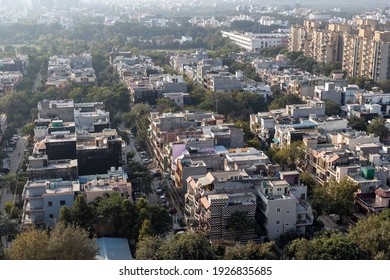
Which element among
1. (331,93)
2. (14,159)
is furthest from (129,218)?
(331,93)

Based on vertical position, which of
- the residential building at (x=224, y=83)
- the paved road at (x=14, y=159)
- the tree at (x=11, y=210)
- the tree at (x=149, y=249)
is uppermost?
the residential building at (x=224, y=83)

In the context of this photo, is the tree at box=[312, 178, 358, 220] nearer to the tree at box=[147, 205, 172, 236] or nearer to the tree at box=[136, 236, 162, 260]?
the tree at box=[147, 205, 172, 236]

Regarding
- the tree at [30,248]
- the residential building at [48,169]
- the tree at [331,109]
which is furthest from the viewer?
the tree at [331,109]

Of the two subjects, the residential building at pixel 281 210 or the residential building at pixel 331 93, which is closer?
the residential building at pixel 281 210

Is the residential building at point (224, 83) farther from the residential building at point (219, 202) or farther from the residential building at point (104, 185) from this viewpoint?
the residential building at point (219, 202)

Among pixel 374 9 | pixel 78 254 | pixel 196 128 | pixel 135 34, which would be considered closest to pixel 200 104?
pixel 196 128

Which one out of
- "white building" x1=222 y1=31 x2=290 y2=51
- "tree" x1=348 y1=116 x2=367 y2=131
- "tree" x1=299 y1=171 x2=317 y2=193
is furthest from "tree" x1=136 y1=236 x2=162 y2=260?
"white building" x1=222 y1=31 x2=290 y2=51

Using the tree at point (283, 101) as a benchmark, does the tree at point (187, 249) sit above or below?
above

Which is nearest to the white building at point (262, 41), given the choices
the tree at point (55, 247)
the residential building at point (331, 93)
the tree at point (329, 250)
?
the residential building at point (331, 93)
